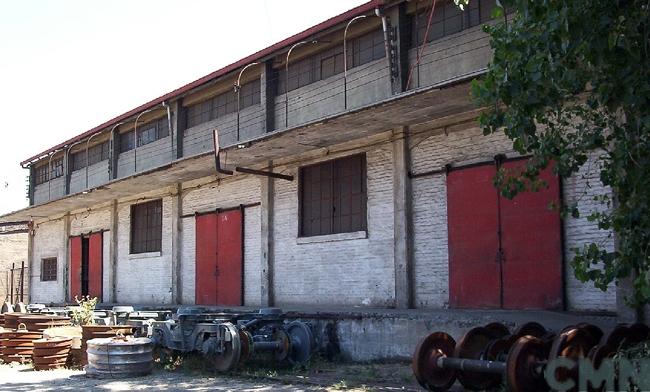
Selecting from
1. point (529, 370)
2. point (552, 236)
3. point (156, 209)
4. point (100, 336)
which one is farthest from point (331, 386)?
point (156, 209)

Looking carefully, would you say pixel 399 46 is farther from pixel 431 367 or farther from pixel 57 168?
pixel 57 168

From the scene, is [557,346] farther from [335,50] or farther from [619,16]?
[335,50]

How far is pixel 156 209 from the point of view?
2025 centimetres

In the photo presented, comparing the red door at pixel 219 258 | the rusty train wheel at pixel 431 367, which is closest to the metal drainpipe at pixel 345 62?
the red door at pixel 219 258

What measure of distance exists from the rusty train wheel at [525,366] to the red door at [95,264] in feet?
58.1

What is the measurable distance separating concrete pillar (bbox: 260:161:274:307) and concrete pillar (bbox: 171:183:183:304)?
377 cm

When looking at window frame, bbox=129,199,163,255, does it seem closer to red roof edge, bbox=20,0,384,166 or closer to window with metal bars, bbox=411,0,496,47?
red roof edge, bbox=20,0,384,166

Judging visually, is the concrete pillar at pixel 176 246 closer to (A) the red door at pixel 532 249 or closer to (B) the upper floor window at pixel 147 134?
(B) the upper floor window at pixel 147 134

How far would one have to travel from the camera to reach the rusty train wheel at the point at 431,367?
27.0ft

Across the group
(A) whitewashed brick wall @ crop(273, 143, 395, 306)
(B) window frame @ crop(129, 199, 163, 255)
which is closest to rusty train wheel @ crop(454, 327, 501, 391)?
(A) whitewashed brick wall @ crop(273, 143, 395, 306)

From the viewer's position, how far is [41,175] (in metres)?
26.9

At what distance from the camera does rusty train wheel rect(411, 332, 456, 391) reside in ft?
27.0

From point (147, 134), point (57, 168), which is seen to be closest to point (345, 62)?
point (147, 134)

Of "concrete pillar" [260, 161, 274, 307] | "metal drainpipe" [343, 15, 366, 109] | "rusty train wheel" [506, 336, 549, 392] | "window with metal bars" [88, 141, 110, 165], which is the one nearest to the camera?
"rusty train wheel" [506, 336, 549, 392]
